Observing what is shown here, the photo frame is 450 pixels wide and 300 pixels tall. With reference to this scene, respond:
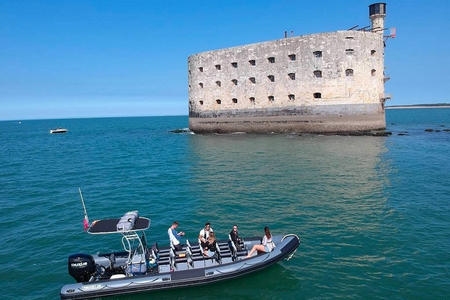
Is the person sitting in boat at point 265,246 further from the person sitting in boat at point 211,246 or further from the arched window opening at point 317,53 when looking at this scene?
the arched window opening at point 317,53

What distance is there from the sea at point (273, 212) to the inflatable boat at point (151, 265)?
0.41m

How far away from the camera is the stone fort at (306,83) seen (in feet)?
125

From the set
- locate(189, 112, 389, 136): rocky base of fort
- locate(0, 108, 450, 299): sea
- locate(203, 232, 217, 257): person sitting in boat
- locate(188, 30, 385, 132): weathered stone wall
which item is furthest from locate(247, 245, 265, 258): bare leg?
locate(188, 30, 385, 132): weathered stone wall

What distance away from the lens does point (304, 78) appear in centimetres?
3962

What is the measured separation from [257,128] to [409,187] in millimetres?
27313

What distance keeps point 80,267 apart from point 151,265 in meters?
1.80

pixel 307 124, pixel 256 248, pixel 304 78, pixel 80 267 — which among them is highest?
pixel 304 78

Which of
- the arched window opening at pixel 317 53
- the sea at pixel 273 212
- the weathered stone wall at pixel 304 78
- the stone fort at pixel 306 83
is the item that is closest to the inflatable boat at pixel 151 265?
the sea at pixel 273 212

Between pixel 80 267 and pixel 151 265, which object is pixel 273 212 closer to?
pixel 151 265

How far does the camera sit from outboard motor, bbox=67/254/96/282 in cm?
854

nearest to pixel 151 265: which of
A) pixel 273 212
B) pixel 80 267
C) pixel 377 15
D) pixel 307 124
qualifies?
pixel 80 267

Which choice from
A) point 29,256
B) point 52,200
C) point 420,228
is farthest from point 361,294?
point 52,200

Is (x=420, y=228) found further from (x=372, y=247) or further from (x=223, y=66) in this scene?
(x=223, y=66)

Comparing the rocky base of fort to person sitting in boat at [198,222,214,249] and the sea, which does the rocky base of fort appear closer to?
the sea
